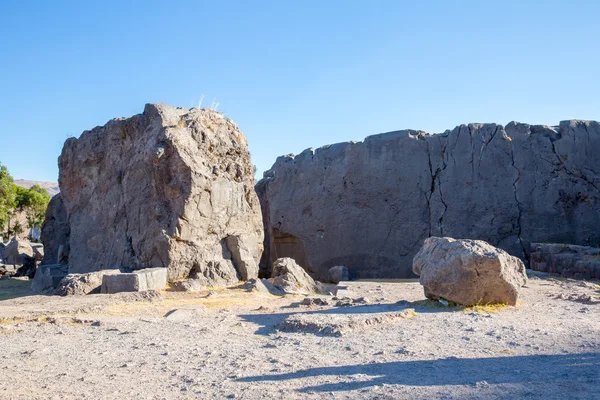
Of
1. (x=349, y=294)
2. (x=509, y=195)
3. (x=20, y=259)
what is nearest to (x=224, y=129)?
(x=349, y=294)

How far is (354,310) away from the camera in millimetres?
6473

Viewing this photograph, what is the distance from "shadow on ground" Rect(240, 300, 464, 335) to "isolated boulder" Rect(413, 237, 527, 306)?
0.20m

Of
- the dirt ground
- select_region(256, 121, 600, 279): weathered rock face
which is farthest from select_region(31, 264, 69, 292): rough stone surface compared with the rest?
select_region(256, 121, 600, 279): weathered rock face

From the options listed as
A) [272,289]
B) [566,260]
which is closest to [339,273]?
[272,289]

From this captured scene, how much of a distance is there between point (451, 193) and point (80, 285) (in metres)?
8.58

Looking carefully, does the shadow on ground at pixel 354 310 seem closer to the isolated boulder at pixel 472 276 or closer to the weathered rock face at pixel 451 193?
the isolated boulder at pixel 472 276

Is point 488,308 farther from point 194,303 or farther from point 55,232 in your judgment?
point 55,232

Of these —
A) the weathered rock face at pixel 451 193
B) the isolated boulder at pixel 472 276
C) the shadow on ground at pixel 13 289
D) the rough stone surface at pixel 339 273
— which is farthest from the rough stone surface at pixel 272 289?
the weathered rock face at pixel 451 193

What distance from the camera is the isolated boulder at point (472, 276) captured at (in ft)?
21.7

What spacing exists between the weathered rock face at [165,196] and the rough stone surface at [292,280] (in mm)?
627

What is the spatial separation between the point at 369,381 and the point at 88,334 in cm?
297

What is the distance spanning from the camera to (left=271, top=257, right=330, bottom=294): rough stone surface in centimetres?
952

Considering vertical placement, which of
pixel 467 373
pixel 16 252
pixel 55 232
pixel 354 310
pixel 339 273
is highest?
pixel 55 232

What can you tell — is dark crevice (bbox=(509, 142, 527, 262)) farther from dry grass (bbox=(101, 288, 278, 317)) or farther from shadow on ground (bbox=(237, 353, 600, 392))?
shadow on ground (bbox=(237, 353, 600, 392))
